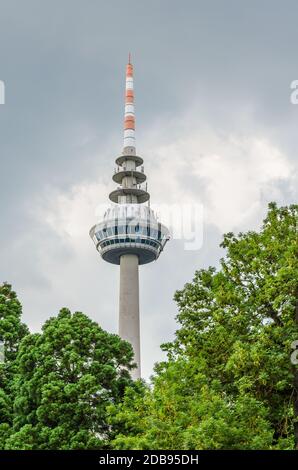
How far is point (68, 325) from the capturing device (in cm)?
3491

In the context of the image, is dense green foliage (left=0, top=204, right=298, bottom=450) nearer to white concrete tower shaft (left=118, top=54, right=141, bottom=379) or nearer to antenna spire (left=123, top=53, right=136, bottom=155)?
white concrete tower shaft (left=118, top=54, right=141, bottom=379)

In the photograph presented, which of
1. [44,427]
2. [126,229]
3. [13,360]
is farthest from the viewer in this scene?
[126,229]

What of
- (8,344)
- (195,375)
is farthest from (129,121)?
(195,375)

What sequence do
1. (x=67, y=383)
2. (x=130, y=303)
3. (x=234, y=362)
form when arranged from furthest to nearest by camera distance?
(x=130, y=303) < (x=67, y=383) < (x=234, y=362)

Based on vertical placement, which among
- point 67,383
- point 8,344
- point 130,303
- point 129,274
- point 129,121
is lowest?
point 67,383

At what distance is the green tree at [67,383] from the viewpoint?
31.1 meters

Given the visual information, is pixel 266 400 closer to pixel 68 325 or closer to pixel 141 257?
pixel 68 325

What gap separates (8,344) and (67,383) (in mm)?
6568

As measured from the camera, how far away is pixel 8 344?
38.5m

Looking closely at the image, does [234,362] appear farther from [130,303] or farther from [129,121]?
[129,121]

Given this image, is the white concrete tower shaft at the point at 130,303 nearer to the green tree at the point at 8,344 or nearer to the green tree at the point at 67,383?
the green tree at the point at 8,344

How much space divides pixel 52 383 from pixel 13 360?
627 cm

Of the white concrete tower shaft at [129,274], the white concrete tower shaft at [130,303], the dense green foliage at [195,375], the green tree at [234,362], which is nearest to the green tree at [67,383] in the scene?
the dense green foliage at [195,375]
